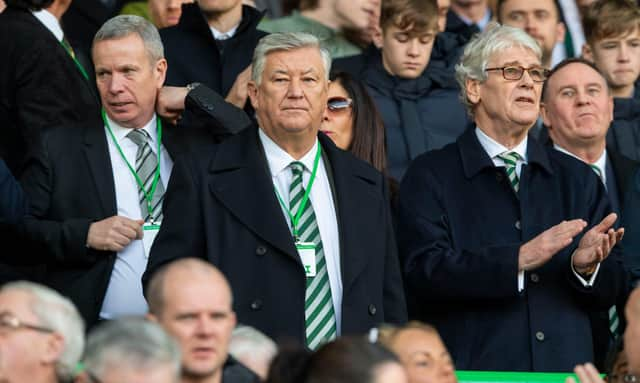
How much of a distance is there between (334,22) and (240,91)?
2045mm

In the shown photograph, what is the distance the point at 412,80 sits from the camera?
10133 mm

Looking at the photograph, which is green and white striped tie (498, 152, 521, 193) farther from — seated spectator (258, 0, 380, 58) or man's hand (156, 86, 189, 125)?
seated spectator (258, 0, 380, 58)

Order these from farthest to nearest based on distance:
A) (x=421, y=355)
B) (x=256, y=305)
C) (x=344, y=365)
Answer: (x=256, y=305)
(x=421, y=355)
(x=344, y=365)

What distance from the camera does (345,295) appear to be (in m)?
7.68

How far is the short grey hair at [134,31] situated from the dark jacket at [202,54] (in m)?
0.98

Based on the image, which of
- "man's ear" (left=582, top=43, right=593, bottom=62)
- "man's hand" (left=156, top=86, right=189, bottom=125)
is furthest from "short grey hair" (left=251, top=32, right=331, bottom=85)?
"man's ear" (left=582, top=43, right=593, bottom=62)

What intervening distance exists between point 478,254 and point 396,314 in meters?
0.48

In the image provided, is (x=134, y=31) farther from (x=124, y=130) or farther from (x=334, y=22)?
(x=334, y=22)

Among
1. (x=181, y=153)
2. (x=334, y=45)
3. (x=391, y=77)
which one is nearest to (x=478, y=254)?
(x=181, y=153)

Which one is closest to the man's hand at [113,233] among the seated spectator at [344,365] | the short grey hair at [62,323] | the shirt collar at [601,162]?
the short grey hair at [62,323]

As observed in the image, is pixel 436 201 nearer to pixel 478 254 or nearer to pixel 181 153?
pixel 478 254

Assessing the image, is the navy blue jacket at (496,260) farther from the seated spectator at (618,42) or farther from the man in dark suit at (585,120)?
the seated spectator at (618,42)

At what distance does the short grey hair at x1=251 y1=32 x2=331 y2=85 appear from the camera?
26.2 ft

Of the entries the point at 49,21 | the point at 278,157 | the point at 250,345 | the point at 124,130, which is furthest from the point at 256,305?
the point at 49,21
